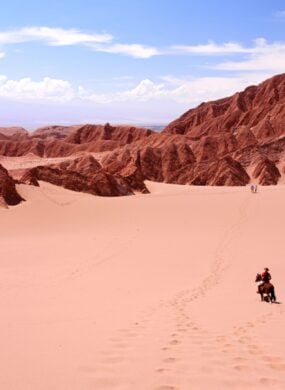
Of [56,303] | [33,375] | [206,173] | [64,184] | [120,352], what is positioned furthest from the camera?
[206,173]

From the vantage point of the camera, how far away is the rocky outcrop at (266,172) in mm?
55041

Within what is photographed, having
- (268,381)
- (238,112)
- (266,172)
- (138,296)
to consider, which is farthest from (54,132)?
(268,381)

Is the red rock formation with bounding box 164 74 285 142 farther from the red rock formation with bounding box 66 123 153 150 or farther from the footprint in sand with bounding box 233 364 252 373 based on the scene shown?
the footprint in sand with bounding box 233 364 252 373

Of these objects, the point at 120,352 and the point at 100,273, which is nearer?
the point at 120,352

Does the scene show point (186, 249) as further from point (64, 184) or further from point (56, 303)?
point (64, 184)

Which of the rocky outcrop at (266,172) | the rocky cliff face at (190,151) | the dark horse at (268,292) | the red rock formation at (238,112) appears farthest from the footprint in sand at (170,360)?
the red rock formation at (238,112)

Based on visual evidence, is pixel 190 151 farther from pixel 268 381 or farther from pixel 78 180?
pixel 268 381

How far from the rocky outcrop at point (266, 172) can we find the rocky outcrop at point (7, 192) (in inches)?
1302

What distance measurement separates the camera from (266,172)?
55844 mm

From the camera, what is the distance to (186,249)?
61.5ft

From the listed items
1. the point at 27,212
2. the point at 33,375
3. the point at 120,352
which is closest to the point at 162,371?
the point at 120,352

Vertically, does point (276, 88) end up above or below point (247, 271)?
above

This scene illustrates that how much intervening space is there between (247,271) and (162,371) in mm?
9956

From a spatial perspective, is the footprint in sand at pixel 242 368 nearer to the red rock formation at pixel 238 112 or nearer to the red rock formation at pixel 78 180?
the red rock formation at pixel 78 180
